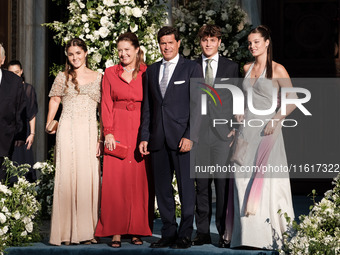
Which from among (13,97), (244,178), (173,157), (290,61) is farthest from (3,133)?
(290,61)

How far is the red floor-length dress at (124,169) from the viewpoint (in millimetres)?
6504

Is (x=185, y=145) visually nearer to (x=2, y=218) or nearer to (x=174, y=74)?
(x=174, y=74)

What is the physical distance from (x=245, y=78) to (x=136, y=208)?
154 centimetres

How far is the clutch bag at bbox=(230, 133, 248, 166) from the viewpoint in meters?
6.29

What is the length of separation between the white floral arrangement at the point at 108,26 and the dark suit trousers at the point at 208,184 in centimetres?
189

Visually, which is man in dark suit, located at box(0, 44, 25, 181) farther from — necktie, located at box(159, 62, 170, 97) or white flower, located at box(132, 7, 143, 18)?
white flower, located at box(132, 7, 143, 18)

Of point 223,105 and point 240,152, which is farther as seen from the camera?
point 223,105

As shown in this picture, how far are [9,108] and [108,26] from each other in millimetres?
1678

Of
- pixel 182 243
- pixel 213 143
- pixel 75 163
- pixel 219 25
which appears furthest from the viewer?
pixel 219 25

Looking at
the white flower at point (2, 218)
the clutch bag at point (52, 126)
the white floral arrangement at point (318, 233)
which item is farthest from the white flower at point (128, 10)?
the white floral arrangement at point (318, 233)

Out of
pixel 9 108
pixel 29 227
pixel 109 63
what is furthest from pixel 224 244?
pixel 109 63

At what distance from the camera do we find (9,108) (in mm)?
6719

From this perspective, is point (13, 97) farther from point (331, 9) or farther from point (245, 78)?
point (331, 9)

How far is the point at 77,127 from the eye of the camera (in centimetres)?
663
